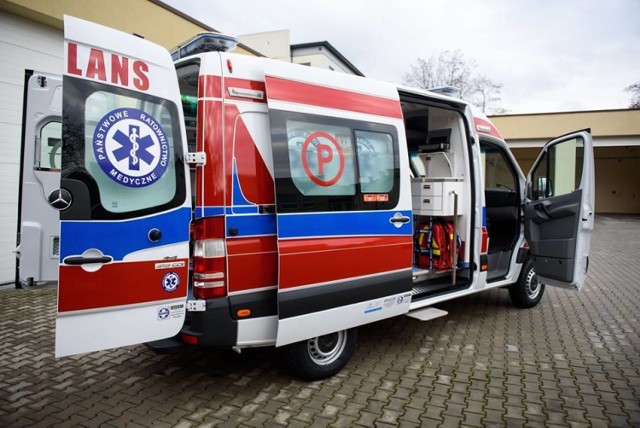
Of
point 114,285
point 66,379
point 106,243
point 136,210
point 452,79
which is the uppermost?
point 452,79

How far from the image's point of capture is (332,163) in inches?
139

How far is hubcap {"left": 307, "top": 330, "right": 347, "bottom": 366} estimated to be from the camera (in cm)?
366

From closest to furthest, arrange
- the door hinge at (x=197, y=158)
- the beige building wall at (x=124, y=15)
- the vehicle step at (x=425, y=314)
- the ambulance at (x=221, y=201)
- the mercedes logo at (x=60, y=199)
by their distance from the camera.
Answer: the mercedes logo at (x=60, y=199)
the ambulance at (x=221, y=201)
the door hinge at (x=197, y=158)
the vehicle step at (x=425, y=314)
the beige building wall at (x=124, y=15)

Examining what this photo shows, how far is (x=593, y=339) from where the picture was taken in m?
4.80

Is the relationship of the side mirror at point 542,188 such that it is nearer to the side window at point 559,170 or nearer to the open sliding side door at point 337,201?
the side window at point 559,170

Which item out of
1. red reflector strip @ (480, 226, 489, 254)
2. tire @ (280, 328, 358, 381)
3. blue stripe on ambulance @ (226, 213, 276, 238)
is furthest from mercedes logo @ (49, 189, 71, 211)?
red reflector strip @ (480, 226, 489, 254)

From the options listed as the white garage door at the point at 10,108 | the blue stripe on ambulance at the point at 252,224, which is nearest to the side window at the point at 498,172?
the blue stripe on ambulance at the point at 252,224

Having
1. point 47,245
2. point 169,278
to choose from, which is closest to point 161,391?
point 169,278

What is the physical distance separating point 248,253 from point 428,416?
5.70ft

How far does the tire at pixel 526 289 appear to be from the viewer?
19.0 ft

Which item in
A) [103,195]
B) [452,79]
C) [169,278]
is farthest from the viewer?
[452,79]

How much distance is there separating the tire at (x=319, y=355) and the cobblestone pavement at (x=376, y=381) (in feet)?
0.37

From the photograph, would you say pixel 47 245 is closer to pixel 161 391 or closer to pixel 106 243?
pixel 106 243

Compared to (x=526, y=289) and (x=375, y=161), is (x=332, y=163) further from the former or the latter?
(x=526, y=289)
